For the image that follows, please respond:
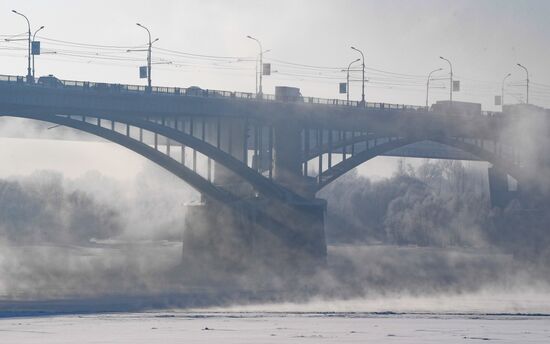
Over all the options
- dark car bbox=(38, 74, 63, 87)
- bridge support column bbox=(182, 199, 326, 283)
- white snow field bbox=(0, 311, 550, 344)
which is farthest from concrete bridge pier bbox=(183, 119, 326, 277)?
white snow field bbox=(0, 311, 550, 344)

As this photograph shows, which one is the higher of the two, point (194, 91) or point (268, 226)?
point (194, 91)

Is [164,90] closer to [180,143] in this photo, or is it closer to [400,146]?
[180,143]

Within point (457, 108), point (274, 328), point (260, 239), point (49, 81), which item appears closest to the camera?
point (274, 328)

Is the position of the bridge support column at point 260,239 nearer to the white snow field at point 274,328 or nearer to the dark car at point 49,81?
the dark car at point 49,81

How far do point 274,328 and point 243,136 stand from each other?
60562 mm

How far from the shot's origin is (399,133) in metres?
133

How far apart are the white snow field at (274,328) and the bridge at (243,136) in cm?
3595

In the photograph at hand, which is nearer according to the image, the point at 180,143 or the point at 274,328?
the point at 274,328

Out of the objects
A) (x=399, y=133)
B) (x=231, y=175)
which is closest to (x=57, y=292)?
(x=231, y=175)

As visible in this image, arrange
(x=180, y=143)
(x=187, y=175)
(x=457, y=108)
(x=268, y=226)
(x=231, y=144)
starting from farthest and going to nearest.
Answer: (x=457, y=108), (x=268, y=226), (x=231, y=144), (x=187, y=175), (x=180, y=143)

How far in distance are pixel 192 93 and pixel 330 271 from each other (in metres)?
22.5

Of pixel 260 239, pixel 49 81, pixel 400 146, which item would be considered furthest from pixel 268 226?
pixel 49 81

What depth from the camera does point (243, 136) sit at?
382ft

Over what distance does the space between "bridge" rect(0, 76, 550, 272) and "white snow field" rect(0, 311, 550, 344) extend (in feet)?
118
